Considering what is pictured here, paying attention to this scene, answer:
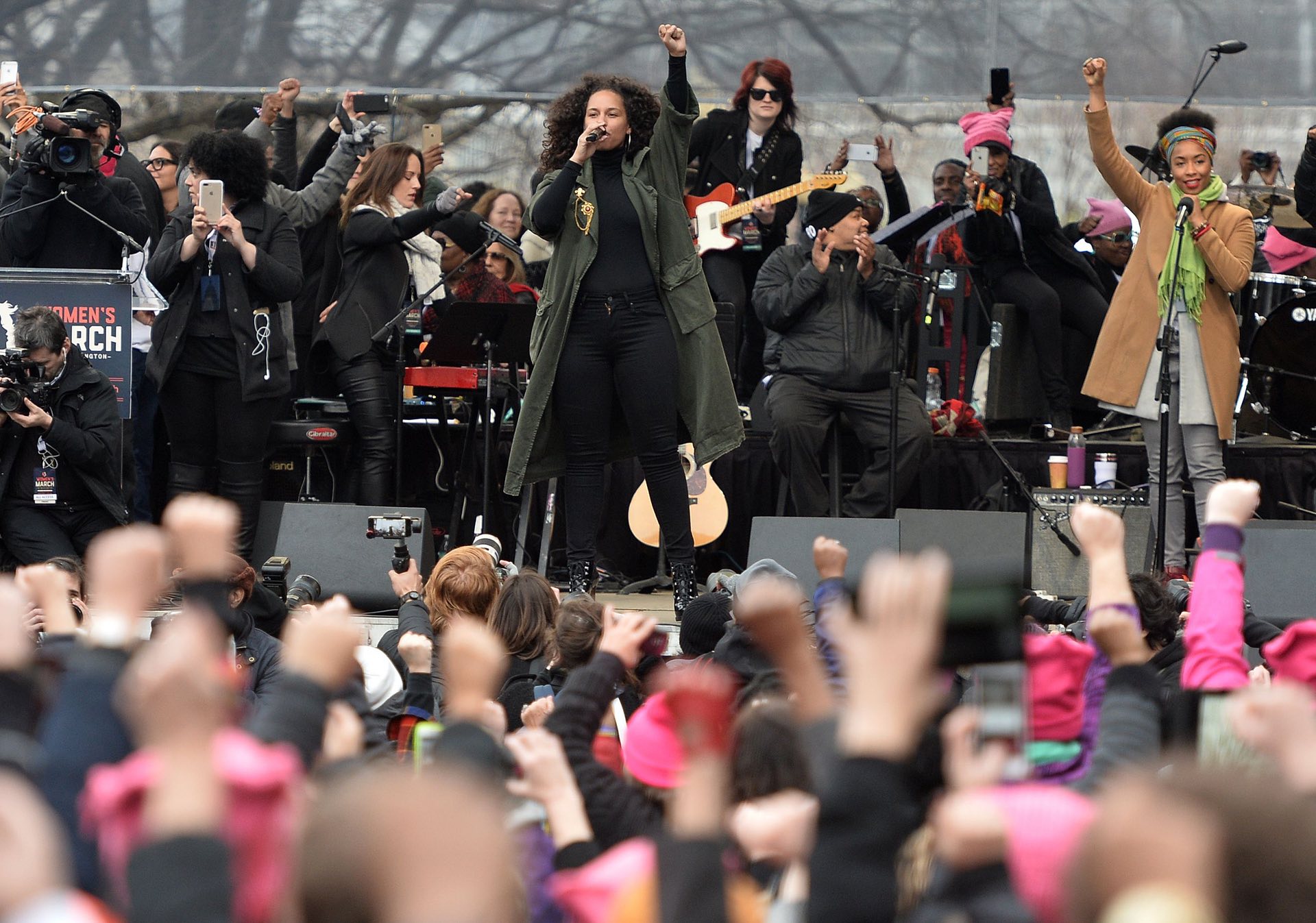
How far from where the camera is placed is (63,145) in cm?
654

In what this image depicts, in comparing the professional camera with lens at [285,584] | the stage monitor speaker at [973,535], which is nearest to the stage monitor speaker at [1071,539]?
the stage monitor speaker at [973,535]

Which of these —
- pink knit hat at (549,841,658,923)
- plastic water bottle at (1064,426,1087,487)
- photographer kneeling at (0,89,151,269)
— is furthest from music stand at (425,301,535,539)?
pink knit hat at (549,841,658,923)

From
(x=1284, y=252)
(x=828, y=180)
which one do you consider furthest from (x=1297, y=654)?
(x=1284, y=252)

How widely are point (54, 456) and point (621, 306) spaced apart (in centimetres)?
227

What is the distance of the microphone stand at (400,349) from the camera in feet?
23.7

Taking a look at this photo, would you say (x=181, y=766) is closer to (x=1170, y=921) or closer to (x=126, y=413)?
(x=1170, y=921)

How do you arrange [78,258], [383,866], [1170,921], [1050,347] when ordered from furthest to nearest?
[1050,347] → [78,258] → [383,866] → [1170,921]

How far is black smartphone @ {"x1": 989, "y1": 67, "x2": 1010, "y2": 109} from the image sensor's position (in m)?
8.53

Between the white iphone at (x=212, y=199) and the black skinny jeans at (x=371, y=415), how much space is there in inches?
47.8

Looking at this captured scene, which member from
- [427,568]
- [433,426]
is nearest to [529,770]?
[427,568]

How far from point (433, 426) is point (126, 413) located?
70.6 inches

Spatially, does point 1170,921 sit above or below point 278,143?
below

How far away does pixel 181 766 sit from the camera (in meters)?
1.46

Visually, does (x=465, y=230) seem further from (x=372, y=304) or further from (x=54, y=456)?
(x=54, y=456)
